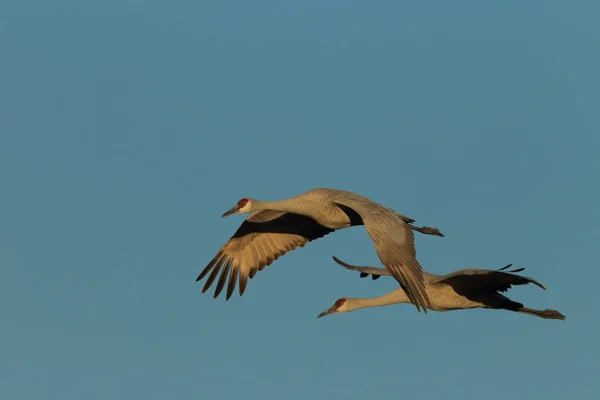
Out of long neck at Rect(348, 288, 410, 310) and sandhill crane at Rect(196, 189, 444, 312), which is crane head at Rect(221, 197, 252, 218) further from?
long neck at Rect(348, 288, 410, 310)

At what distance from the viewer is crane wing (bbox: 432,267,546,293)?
13.1m

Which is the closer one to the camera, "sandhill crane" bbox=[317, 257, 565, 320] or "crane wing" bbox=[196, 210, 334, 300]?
"sandhill crane" bbox=[317, 257, 565, 320]

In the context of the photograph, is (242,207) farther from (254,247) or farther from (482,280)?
(482,280)

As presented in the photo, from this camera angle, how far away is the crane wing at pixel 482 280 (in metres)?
13.1

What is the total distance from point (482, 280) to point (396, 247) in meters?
1.60

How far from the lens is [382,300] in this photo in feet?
49.9

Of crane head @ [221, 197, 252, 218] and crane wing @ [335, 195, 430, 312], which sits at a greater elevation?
crane head @ [221, 197, 252, 218]

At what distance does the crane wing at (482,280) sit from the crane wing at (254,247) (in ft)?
9.16

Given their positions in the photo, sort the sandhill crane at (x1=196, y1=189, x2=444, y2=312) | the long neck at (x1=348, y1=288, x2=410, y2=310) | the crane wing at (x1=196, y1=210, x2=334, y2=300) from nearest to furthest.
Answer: the sandhill crane at (x1=196, y1=189, x2=444, y2=312), the long neck at (x1=348, y1=288, x2=410, y2=310), the crane wing at (x1=196, y1=210, x2=334, y2=300)

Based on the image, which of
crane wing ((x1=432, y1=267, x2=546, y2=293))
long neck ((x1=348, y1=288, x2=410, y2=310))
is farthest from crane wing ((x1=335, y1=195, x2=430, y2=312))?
long neck ((x1=348, y1=288, x2=410, y2=310))

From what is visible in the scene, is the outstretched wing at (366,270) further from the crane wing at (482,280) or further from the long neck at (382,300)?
the crane wing at (482,280)

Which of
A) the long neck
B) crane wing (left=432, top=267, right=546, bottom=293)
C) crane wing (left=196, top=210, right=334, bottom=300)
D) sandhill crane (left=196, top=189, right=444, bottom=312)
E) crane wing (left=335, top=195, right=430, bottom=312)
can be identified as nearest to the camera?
crane wing (left=335, top=195, right=430, bottom=312)

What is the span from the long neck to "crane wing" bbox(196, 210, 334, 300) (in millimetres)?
1248

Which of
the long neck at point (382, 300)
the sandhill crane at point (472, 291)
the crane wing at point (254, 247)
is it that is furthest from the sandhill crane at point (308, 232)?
the long neck at point (382, 300)
